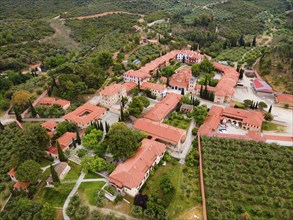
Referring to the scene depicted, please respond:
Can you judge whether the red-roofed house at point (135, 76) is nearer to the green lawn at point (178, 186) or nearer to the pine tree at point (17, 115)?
the pine tree at point (17, 115)

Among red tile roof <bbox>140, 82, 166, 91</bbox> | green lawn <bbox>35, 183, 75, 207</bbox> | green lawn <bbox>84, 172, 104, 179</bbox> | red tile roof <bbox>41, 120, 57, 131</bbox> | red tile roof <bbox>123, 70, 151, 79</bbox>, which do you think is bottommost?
green lawn <bbox>35, 183, 75, 207</bbox>

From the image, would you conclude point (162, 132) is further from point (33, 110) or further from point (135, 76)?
point (33, 110)

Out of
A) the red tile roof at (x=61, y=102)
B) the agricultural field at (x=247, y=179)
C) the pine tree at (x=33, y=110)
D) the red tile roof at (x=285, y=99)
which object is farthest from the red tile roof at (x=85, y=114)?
the red tile roof at (x=285, y=99)

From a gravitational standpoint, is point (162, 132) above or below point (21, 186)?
above

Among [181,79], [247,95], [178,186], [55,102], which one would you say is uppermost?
[181,79]

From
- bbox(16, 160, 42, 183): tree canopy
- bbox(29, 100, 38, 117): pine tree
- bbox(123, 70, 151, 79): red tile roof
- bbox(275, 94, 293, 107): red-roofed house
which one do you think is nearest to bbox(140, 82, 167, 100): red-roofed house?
bbox(123, 70, 151, 79): red tile roof

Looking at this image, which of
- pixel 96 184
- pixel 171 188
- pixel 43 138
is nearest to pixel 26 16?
pixel 43 138

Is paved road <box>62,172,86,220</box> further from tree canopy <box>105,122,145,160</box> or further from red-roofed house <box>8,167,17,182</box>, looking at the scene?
red-roofed house <box>8,167,17,182</box>

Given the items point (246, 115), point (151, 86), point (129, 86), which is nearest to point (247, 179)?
point (246, 115)
